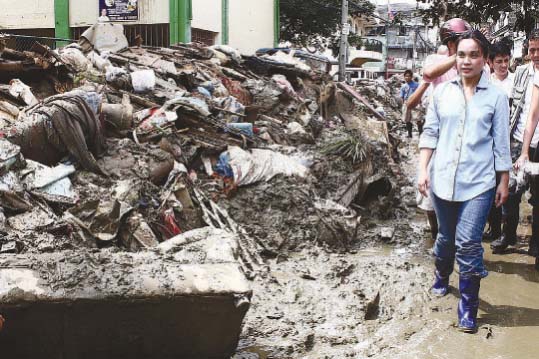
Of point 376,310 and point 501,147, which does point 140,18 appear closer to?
point 376,310

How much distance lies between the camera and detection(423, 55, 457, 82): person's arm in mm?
4301

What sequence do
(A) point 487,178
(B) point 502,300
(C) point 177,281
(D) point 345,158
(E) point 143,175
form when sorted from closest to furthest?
(C) point 177,281
(A) point 487,178
(B) point 502,300
(E) point 143,175
(D) point 345,158

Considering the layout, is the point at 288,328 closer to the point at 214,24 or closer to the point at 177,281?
the point at 177,281

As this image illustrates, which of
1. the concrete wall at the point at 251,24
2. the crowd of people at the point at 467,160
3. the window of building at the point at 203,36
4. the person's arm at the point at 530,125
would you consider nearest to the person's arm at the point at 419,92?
the person's arm at the point at 530,125

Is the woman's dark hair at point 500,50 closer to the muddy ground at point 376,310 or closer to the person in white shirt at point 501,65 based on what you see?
the person in white shirt at point 501,65

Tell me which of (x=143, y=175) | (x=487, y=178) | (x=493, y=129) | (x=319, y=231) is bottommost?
(x=319, y=231)

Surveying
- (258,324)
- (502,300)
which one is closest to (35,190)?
(258,324)

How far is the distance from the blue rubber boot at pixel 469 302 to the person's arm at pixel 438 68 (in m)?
1.53

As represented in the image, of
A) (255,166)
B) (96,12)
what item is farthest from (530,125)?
(96,12)

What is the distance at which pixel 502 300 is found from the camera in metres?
4.30

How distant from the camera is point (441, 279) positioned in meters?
4.34

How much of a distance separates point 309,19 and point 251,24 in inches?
494

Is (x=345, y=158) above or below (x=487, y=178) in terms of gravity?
below

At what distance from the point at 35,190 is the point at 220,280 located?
8.28 feet
